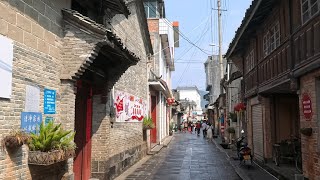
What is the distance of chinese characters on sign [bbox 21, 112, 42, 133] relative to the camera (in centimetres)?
Result: 645

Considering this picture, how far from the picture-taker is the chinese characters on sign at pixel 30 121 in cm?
645

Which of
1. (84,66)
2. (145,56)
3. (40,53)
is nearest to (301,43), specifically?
(84,66)

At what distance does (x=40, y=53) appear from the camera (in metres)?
7.14

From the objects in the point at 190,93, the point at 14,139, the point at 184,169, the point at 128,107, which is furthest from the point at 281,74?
the point at 190,93

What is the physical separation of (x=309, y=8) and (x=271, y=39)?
4329 mm

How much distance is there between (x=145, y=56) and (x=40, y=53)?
42.9 feet

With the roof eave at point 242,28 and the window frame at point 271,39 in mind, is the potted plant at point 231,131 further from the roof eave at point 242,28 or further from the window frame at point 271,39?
the window frame at point 271,39

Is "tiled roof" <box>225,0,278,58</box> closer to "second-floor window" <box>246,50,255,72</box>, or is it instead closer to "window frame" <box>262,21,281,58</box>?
"window frame" <box>262,21,281,58</box>

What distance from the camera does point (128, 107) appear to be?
15.0 meters

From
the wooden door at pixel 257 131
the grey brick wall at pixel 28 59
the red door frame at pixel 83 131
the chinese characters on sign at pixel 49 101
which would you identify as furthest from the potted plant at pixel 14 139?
the wooden door at pixel 257 131

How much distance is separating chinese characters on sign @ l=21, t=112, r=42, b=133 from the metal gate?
35.9ft

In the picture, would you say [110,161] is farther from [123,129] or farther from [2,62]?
[2,62]

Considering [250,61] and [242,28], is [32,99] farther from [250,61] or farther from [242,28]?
[250,61]

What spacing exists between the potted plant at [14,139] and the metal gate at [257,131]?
11541 mm
